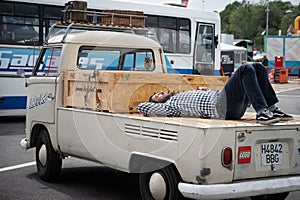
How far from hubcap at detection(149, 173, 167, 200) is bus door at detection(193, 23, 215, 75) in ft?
42.8

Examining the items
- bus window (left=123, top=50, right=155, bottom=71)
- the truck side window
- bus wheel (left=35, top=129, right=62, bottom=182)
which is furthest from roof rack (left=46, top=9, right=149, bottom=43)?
bus wheel (left=35, top=129, right=62, bottom=182)

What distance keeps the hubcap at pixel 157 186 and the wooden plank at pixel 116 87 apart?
1069 millimetres

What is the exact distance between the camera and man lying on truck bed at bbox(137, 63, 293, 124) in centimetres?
595

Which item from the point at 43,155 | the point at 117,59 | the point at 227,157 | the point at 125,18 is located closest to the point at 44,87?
the point at 43,155

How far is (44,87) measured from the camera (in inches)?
311

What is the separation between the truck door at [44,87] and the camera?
25.2ft

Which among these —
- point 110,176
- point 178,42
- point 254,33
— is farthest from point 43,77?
point 254,33

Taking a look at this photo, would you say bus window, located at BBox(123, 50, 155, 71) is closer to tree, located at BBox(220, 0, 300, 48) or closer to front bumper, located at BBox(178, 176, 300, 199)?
front bumper, located at BBox(178, 176, 300, 199)

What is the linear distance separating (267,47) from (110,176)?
41.0m

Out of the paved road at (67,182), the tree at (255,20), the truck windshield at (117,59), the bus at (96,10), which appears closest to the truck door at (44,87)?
the truck windshield at (117,59)

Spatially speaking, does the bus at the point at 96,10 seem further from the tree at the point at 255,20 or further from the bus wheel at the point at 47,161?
the tree at the point at 255,20

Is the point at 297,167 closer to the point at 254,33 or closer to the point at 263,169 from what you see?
the point at 263,169

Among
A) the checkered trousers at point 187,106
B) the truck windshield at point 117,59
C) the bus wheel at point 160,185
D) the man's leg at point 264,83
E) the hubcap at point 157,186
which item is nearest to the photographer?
the bus wheel at point 160,185

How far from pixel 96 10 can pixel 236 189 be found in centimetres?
1173
